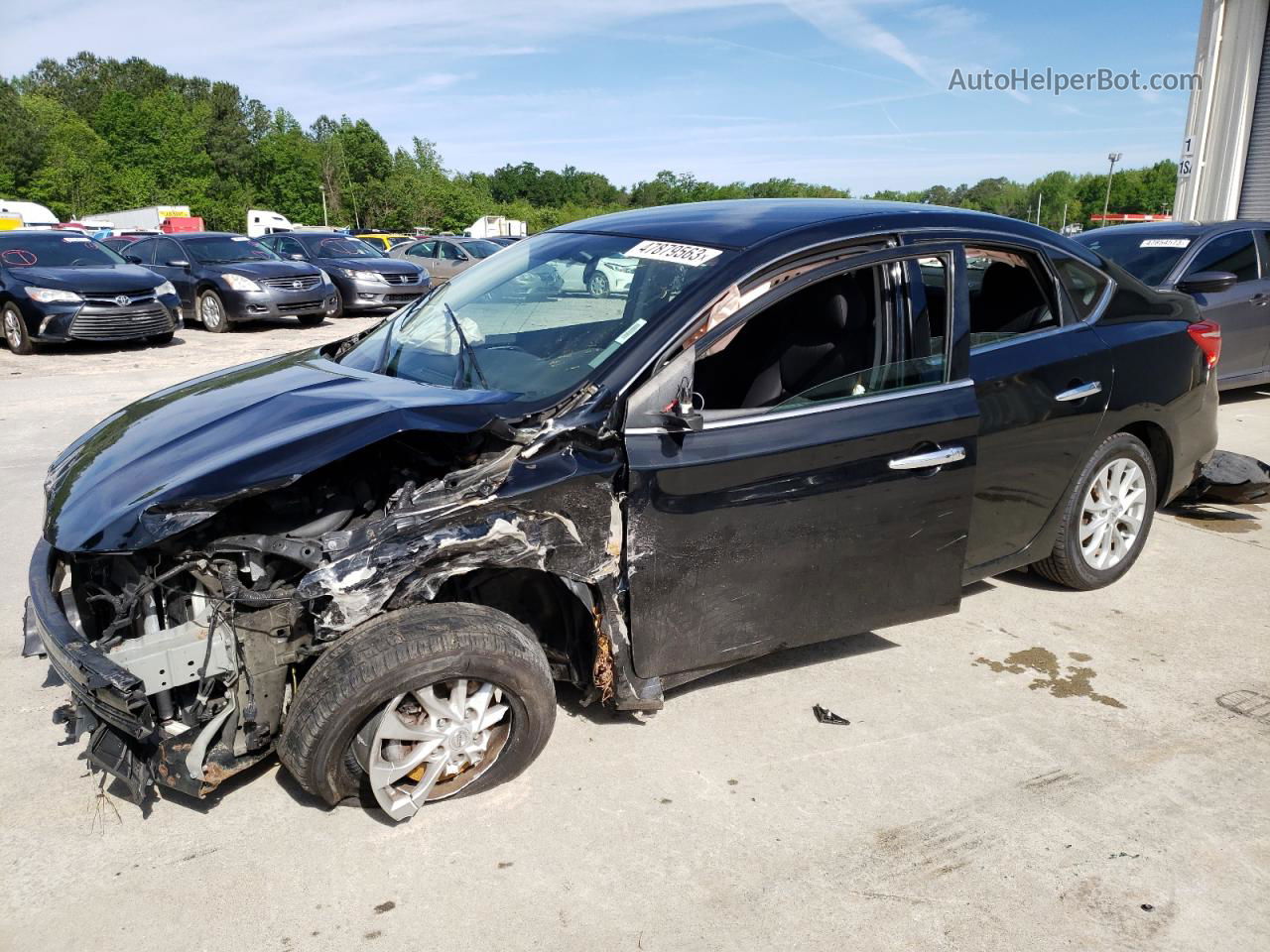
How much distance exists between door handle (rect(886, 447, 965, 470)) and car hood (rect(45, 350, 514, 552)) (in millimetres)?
1382

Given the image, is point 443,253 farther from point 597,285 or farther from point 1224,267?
point 597,285

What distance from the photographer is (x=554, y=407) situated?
3.11m

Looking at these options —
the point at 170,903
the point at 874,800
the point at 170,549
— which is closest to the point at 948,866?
the point at 874,800

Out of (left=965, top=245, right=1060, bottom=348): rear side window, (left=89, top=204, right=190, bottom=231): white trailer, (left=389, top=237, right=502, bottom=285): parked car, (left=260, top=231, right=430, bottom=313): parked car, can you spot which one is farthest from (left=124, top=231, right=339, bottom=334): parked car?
(left=89, top=204, right=190, bottom=231): white trailer

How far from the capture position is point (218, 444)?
3.07 m

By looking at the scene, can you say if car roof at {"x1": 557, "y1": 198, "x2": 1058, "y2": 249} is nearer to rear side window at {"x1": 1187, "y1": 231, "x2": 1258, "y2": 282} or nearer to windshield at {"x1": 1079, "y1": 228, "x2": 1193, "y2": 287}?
windshield at {"x1": 1079, "y1": 228, "x2": 1193, "y2": 287}

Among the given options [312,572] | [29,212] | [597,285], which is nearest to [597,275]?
[597,285]

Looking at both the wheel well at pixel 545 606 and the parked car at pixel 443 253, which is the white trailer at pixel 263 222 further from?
the wheel well at pixel 545 606

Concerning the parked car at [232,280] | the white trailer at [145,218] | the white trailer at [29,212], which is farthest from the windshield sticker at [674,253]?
the white trailer at [145,218]

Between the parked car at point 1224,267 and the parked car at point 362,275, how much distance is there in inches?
469

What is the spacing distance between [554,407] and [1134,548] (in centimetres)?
325

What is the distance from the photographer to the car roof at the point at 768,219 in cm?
357

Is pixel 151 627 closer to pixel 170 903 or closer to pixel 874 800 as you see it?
pixel 170 903

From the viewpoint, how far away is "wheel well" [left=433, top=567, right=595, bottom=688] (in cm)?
317
